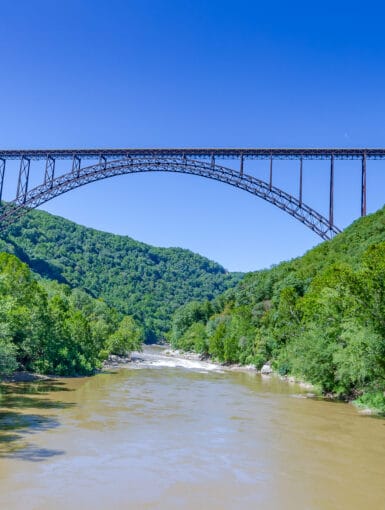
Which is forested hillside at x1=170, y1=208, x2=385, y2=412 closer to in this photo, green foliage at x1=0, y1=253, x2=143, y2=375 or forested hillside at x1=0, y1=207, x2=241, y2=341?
green foliage at x1=0, y1=253, x2=143, y2=375

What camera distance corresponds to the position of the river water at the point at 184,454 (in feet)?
34.0

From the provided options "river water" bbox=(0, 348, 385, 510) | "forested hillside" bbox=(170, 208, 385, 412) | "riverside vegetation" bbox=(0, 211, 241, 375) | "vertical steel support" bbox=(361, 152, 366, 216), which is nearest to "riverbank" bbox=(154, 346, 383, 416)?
"forested hillside" bbox=(170, 208, 385, 412)

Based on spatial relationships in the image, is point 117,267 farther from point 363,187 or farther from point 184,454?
point 184,454

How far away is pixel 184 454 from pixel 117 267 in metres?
147

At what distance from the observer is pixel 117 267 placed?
159125 millimetres

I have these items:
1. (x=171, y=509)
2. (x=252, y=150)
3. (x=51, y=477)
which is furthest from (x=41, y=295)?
(x=171, y=509)

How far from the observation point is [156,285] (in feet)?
552

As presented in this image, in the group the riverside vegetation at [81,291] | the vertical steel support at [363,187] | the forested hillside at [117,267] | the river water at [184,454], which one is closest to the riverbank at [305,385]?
the river water at [184,454]

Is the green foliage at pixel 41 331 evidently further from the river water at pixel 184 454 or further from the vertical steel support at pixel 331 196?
the vertical steel support at pixel 331 196

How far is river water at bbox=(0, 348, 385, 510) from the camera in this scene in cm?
1037

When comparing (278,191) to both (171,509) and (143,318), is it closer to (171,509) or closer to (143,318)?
(171,509)

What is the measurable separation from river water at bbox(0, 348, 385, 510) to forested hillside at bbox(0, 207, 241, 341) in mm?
85828

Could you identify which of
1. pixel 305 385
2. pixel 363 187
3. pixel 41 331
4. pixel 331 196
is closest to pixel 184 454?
pixel 41 331

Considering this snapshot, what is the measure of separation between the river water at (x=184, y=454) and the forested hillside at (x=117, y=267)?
85.8m
